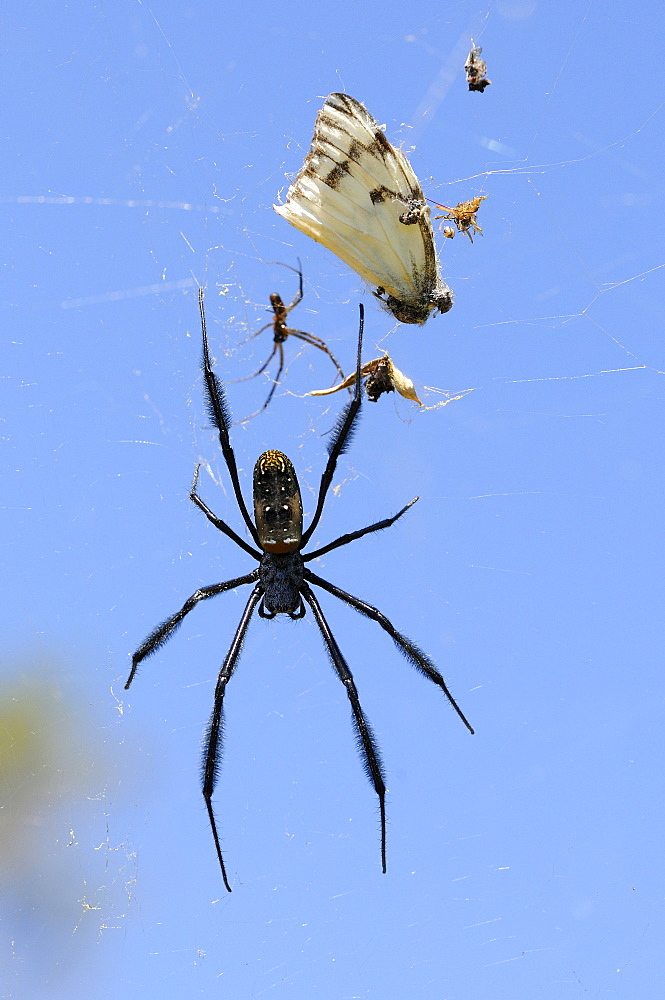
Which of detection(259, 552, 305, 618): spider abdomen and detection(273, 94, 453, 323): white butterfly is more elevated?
detection(273, 94, 453, 323): white butterfly

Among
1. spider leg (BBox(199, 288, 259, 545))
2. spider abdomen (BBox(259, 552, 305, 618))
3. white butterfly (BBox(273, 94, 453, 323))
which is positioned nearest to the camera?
spider leg (BBox(199, 288, 259, 545))

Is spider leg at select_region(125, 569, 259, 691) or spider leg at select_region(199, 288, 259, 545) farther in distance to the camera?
spider leg at select_region(125, 569, 259, 691)

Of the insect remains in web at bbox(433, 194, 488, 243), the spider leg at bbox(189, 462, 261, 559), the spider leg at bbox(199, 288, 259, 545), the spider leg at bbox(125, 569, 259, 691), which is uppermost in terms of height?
the insect remains in web at bbox(433, 194, 488, 243)

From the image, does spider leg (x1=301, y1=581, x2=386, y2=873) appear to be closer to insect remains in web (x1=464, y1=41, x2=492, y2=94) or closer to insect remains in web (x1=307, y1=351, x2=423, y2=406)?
insect remains in web (x1=307, y1=351, x2=423, y2=406)

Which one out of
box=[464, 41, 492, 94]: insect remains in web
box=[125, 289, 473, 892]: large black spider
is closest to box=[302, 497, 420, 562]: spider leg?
box=[125, 289, 473, 892]: large black spider

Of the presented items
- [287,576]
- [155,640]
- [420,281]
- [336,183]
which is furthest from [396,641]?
[336,183]

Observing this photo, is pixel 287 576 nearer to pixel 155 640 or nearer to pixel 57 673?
pixel 155 640

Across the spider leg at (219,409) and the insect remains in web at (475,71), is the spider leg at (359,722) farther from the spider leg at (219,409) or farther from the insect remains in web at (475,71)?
the insect remains in web at (475,71)

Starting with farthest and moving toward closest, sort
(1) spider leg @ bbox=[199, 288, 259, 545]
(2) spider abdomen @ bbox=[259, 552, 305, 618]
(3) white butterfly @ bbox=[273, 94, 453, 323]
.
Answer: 1. (2) spider abdomen @ bbox=[259, 552, 305, 618]
2. (3) white butterfly @ bbox=[273, 94, 453, 323]
3. (1) spider leg @ bbox=[199, 288, 259, 545]
